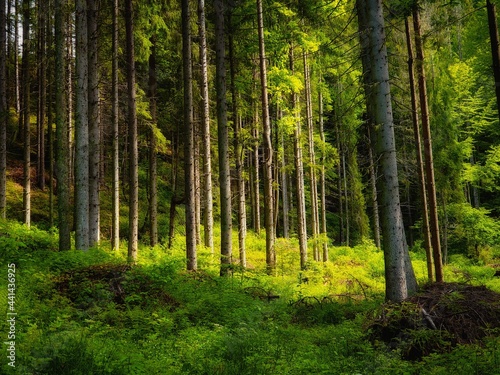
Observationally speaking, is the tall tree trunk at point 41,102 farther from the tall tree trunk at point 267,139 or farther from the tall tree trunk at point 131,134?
the tall tree trunk at point 267,139

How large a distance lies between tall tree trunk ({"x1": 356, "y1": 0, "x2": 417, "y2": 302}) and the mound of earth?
58 cm

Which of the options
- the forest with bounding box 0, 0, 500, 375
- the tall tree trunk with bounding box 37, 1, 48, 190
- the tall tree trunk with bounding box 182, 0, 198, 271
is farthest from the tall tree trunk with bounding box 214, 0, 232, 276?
the tall tree trunk with bounding box 37, 1, 48, 190

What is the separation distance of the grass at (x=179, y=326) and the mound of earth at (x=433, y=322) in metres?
0.27

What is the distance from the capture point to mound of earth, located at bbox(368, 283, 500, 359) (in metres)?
6.03

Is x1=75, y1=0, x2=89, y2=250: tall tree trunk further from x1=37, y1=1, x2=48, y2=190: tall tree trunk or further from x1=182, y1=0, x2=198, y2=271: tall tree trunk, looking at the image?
x1=37, y1=1, x2=48, y2=190: tall tree trunk

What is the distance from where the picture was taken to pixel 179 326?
7.10 metres

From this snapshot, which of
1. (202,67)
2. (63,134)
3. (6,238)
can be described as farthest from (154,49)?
(6,238)

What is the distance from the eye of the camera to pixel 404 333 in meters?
6.29

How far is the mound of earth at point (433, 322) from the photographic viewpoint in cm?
603

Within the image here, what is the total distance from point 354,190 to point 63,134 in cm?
2170

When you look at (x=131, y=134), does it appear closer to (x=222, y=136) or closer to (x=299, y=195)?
(x=222, y=136)

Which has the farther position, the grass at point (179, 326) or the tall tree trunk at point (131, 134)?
the tall tree trunk at point (131, 134)

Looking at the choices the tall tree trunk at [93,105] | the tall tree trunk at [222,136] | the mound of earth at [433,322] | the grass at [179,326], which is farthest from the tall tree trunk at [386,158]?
the tall tree trunk at [93,105]

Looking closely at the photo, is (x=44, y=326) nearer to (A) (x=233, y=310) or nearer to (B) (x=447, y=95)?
(A) (x=233, y=310)
